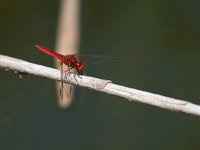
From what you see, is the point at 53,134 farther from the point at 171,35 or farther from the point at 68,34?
the point at 171,35

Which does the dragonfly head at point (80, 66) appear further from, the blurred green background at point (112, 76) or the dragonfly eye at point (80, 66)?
the blurred green background at point (112, 76)

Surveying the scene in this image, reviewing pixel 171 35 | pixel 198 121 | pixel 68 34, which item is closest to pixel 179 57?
pixel 171 35

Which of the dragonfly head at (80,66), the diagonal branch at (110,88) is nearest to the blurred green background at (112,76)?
the dragonfly head at (80,66)

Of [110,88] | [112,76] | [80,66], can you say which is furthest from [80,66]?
[112,76]

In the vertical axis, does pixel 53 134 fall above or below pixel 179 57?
below

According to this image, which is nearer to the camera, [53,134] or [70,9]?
[70,9]

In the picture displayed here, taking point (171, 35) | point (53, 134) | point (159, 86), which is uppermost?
point (171, 35)

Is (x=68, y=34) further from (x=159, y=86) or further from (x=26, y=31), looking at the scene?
(x=159, y=86)
